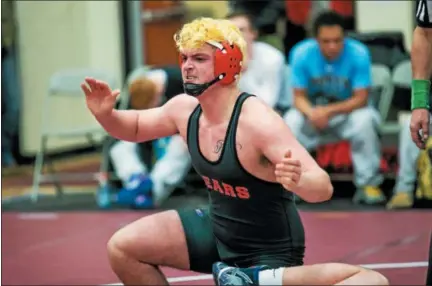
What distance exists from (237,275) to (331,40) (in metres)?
4.81

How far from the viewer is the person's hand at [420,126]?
14.2 feet

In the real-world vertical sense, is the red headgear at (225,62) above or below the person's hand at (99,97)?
above

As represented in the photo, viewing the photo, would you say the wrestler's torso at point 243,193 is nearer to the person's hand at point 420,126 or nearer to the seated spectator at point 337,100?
the person's hand at point 420,126

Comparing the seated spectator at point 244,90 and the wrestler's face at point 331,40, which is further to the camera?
the seated spectator at point 244,90

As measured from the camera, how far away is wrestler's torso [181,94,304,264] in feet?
13.8

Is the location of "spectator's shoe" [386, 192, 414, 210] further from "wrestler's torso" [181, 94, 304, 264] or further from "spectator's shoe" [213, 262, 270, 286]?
"spectator's shoe" [213, 262, 270, 286]

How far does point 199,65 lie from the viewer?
14.2 feet

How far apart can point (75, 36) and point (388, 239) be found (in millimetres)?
5912

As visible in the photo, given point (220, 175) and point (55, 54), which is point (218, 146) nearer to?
point (220, 175)

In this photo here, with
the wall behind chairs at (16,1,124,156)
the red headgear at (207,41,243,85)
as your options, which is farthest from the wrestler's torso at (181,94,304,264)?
the wall behind chairs at (16,1,124,156)

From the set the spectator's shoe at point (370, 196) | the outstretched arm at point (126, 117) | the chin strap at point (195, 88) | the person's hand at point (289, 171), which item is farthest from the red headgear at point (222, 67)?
the spectator's shoe at point (370, 196)

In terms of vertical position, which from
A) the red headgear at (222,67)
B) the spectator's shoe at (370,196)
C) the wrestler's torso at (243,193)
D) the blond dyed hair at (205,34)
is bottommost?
the spectator's shoe at (370,196)

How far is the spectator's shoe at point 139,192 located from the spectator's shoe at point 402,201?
205cm

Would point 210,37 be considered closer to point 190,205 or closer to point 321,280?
point 321,280
